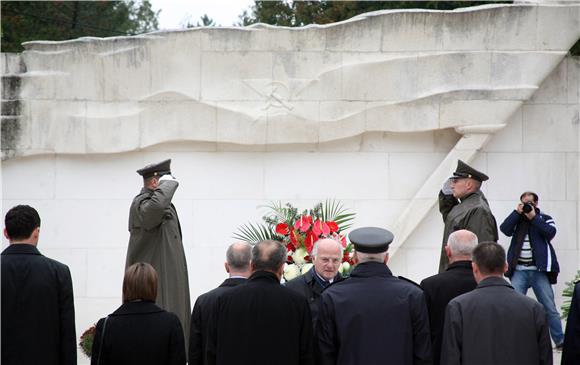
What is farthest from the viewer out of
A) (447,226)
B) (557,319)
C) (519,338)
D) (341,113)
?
(341,113)

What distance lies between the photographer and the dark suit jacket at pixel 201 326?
6609 millimetres

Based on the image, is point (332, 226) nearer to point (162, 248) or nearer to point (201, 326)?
point (162, 248)

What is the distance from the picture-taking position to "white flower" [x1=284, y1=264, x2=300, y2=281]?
339 inches

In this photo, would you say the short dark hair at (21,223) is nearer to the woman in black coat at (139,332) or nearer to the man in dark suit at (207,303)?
the woman in black coat at (139,332)

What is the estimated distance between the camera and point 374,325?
6.22 meters

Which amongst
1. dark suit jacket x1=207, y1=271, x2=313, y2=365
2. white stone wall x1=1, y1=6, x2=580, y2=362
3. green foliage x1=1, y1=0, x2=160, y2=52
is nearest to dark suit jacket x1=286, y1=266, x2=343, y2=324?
dark suit jacket x1=207, y1=271, x2=313, y2=365

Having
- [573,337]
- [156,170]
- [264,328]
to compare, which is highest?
[156,170]

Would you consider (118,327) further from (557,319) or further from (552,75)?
(552,75)

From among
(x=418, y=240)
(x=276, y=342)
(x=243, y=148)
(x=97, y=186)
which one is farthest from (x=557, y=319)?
(x=276, y=342)

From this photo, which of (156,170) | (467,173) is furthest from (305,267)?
(467,173)

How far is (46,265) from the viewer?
22.2 ft

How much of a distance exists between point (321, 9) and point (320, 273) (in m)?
12.9

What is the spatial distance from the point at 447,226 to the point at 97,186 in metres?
4.74

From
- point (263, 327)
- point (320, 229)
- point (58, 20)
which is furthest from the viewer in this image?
point (58, 20)
